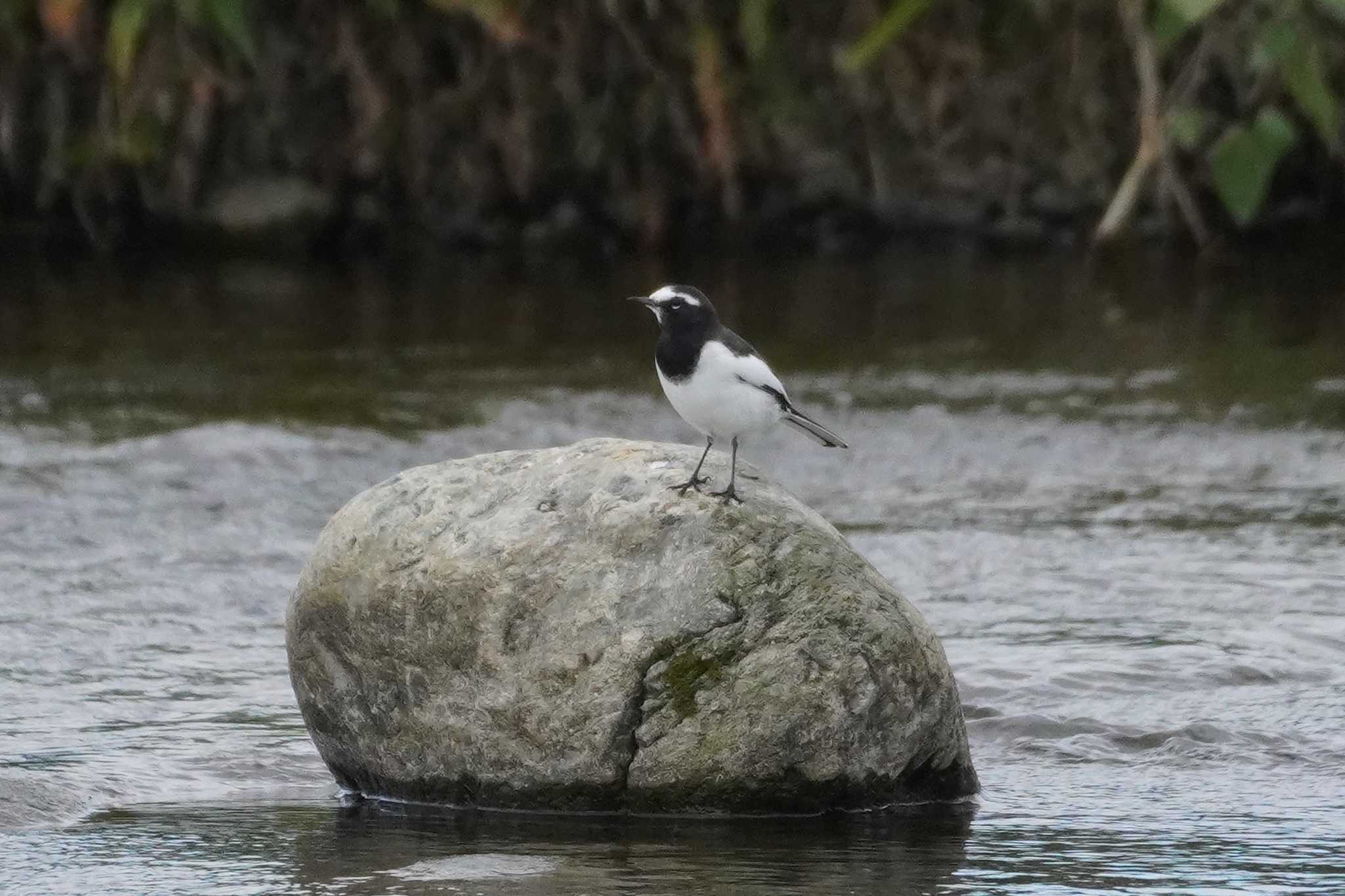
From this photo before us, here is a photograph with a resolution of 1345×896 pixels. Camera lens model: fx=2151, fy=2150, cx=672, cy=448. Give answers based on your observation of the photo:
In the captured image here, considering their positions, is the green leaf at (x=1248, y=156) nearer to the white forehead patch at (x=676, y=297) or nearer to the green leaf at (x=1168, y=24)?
the green leaf at (x=1168, y=24)

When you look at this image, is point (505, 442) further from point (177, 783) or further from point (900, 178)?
point (900, 178)

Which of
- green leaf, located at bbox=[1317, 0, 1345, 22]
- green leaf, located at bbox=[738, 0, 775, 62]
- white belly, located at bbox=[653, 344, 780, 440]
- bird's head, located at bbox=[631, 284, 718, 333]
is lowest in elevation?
white belly, located at bbox=[653, 344, 780, 440]

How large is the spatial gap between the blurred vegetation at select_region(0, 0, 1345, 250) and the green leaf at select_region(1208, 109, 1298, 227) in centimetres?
3

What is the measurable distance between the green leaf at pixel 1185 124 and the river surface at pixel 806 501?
1103mm

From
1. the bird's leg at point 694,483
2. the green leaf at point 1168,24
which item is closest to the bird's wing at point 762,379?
the bird's leg at point 694,483

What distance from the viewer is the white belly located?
5.62 meters

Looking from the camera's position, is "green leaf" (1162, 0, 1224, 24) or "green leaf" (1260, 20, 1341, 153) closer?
"green leaf" (1162, 0, 1224, 24)

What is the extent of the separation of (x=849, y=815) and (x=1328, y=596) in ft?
9.60

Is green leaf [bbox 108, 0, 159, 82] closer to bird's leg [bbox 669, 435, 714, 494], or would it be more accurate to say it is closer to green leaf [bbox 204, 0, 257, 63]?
green leaf [bbox 204, 0, 257, 63]

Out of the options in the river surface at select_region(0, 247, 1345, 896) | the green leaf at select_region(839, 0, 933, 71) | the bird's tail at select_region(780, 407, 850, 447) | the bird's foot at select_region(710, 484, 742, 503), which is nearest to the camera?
the river surface at select_region(0, 247, 1345, 896)

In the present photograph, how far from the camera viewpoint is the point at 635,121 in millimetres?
15180

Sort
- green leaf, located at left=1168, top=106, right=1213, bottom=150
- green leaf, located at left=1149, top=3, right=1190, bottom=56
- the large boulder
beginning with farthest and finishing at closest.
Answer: green leaf, located at left=1168, top=106, right=1213, bottom=150 < green leaf, located at left=1149, top=3, right=1190, bottom=56 < the large boulder

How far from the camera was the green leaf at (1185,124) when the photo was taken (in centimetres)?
1288

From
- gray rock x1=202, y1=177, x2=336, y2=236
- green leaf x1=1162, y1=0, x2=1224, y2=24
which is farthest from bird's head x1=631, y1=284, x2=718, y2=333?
gray rock x1=202, y1=177, x2=336, y2=236
